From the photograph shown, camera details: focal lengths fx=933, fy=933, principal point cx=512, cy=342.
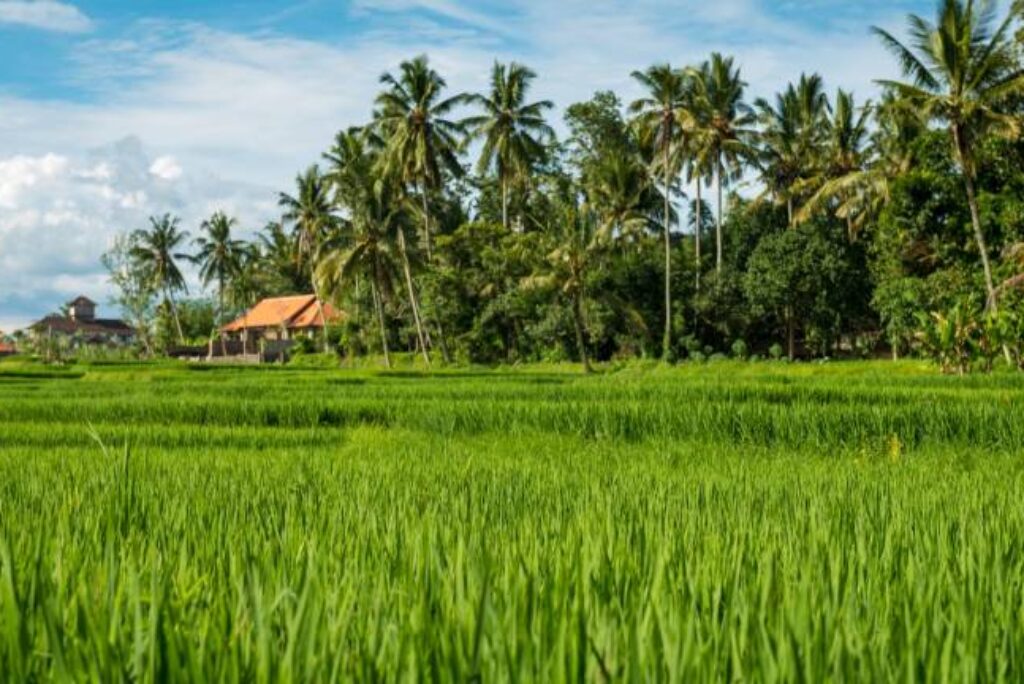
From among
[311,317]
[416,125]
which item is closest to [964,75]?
[416,125]

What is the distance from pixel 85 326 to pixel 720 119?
60.4 meters

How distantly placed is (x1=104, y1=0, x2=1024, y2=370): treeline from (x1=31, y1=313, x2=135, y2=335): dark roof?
40.6 m

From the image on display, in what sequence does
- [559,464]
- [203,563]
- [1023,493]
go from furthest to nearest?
[559,464], [1023,493], [203,563]

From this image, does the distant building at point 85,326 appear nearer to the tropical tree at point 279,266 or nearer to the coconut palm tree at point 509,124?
the tropical tree at point 279,266

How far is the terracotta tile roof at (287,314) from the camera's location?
51125 mm

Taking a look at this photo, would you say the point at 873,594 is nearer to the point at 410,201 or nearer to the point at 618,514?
the point at 618,514

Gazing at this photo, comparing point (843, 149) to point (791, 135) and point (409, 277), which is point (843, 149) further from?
point (409, 277)

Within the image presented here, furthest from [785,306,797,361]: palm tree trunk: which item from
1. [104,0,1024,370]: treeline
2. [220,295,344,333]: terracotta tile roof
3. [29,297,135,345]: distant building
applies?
[29,297,135,345]: distant building

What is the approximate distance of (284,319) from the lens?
169 feet


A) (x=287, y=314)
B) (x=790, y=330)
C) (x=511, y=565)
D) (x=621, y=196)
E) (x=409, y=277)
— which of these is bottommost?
(x=511, y=565)

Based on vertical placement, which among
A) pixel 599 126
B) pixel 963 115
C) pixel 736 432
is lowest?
pixel 736 432

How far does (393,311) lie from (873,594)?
128 feet

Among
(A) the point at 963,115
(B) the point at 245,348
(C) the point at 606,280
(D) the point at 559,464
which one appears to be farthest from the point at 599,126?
(D) the point at 559,464

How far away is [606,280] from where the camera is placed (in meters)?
32.9
